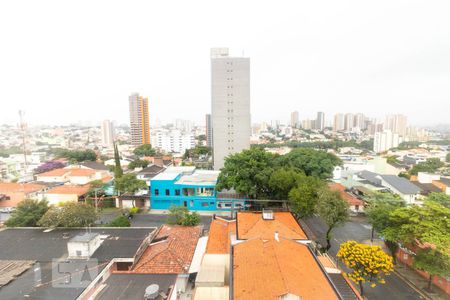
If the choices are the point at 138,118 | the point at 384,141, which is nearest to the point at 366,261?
the point at 138,118

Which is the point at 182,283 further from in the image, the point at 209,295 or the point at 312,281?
the point at 312,281

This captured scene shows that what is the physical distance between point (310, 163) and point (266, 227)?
11093 mm

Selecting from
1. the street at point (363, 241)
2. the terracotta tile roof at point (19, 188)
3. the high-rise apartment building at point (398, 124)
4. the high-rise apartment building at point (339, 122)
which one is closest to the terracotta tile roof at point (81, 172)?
the terracotta tile roof at point (19, 188)

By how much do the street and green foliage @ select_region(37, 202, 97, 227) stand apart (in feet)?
53.6

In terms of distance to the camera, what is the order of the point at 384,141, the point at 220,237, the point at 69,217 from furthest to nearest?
1. the point at 384,141
2. the point at 69,217
3. the point at 220,237

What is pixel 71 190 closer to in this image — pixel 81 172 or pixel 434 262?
pixel 81 172

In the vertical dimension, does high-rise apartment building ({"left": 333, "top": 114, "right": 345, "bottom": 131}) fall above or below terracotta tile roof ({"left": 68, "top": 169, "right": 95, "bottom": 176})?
above

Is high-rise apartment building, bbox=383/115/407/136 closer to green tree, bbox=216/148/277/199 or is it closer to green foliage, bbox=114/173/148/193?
green tree, bbox=216/148/277/199

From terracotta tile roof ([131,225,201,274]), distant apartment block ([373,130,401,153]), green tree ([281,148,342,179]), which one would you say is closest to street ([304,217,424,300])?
green tree ([281,148,342,179])

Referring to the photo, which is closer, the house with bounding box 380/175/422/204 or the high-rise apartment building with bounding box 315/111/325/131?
the house with bounding box 380/175/422/204

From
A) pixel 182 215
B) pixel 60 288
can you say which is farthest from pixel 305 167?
pixel 60 288

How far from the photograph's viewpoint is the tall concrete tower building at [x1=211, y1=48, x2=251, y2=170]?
32.4 m

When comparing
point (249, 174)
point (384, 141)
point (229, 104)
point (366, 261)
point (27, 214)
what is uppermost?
point (229, 104)
